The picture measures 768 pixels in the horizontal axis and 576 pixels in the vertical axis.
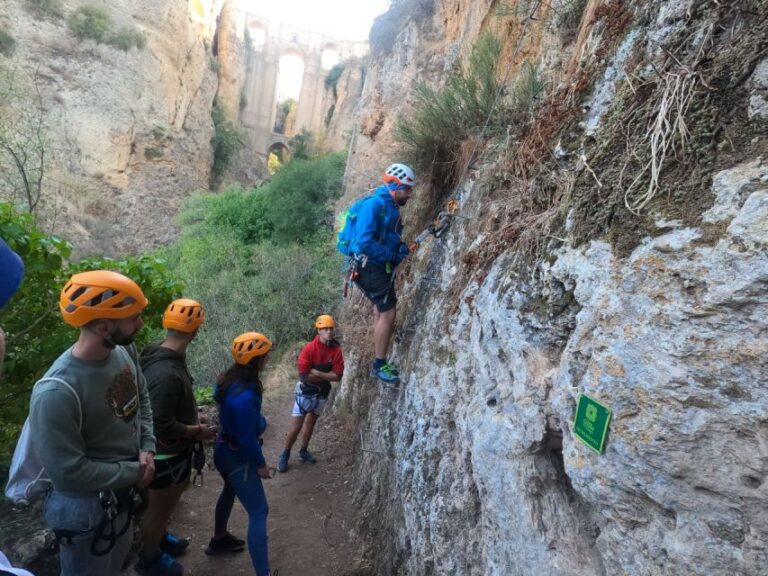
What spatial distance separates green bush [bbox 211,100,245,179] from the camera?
91.2 feet

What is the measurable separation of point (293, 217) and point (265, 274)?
4.31 m

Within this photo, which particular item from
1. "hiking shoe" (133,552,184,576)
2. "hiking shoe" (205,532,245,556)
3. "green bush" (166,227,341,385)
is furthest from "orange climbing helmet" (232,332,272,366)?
"green bush" (166,227,341,385)

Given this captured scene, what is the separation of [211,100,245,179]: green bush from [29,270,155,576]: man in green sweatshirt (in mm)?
27227

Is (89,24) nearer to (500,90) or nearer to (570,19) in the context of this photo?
(500,90)

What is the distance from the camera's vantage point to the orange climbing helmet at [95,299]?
2.28 metres

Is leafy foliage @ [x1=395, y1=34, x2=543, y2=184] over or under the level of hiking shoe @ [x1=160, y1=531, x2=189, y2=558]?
over

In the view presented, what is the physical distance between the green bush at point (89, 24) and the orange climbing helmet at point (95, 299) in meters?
24.2

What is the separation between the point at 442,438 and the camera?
328cm

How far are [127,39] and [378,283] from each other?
23.4 m

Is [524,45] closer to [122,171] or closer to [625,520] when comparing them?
[625,520]

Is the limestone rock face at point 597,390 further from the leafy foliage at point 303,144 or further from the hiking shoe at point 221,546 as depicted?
the leafy foliage at point 303,144

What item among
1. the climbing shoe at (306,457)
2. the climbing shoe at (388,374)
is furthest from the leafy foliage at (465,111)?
the climbing shoe at (306,457)

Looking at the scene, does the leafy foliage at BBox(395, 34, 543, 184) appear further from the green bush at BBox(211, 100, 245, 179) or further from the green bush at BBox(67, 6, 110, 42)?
the green bush at BBox(211, 100, 245, 179)

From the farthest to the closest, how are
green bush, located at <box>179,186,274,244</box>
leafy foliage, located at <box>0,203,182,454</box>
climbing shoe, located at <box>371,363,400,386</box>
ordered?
green bush, located at <box>179,186,274,244</box> < climbing shoe, located at <box>371,363,400,386</box> < leafy foliage, located at <box>0,203,182,454</box>
